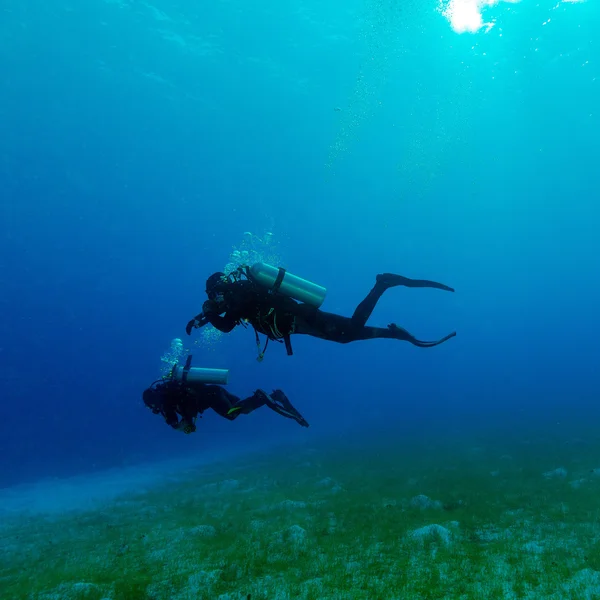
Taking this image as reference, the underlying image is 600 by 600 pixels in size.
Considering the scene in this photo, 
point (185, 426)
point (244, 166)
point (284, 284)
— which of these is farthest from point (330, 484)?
point (244, 166)

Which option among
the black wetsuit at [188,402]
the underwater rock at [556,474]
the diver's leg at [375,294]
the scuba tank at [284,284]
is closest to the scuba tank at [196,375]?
the black wetsuit at [188,402]

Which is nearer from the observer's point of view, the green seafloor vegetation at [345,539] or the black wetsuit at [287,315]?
the green seafloor vegetation at [345,539]

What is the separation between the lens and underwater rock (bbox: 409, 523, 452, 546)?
255 inches

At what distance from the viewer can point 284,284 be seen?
6898mm

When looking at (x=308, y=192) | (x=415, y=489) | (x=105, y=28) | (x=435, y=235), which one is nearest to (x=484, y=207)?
(x=435, y=235)

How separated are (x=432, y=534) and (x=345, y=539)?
1.53m

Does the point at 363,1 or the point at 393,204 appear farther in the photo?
the point at 393,204

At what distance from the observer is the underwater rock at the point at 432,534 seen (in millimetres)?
6477

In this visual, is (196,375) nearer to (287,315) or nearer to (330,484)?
(287,315)

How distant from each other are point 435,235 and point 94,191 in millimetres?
80314

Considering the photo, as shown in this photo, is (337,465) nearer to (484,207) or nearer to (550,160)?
(550,160)

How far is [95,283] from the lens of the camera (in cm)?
8675

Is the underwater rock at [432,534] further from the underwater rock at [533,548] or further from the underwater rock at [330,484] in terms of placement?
the underwater rock at [330,484]

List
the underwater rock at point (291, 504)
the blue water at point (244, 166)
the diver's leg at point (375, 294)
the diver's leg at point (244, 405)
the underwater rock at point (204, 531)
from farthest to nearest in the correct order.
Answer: the blue water at point (244, 166) → the underwater rock at point (291, 504) → the underwater rock at point (204, 531) → the diver's leg at point (244, 405) → the diver's leg at point (375, 294)
